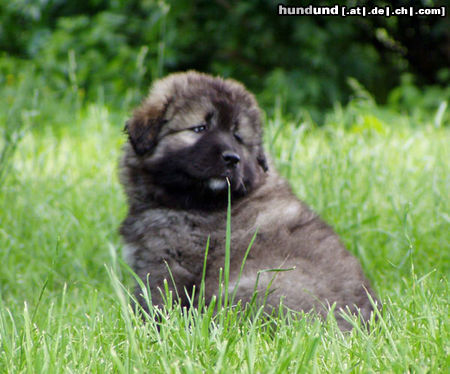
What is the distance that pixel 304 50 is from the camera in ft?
22.3

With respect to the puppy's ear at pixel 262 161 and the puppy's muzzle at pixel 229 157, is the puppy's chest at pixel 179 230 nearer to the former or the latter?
the puppy's muzzle at pixel 229 157

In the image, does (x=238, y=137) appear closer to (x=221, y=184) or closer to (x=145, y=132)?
(x=221, y=184)

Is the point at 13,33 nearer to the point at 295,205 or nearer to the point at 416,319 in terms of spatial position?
the point at 295,205

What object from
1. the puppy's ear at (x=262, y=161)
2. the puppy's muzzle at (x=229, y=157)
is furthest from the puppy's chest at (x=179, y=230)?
the puppy's ear at (x=262, y=161)

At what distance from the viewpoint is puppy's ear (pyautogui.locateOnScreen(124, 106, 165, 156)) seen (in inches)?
108

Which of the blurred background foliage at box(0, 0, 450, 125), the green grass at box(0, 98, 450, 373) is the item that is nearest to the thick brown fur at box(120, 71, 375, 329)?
the green grass at box(0, 98, 450, 373)

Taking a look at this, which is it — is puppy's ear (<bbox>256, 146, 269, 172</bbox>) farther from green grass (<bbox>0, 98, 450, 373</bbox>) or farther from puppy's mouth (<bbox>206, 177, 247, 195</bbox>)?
green grass (<bbox>0, 98, 450, 373</bbox>)

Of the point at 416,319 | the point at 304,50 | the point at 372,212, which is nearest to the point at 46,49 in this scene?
the point at 304,50

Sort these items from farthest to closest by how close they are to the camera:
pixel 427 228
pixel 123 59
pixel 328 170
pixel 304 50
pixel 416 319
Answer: pixel 123 59 → pixel 304 50 → pixel 328 170 → pixel 427 228 → pixel 416 319

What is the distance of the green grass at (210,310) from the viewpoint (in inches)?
67.9

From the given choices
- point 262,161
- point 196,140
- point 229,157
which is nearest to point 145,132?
point 196,140

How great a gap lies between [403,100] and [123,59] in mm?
3411

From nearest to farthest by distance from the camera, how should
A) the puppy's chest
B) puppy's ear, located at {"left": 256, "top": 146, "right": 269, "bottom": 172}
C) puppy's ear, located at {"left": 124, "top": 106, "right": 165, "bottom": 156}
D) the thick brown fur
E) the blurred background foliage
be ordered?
the thick brown fur < the puppy's chest < puppy's ear, located at {"left": 124, "top": 106, "right": 165, "bottom": 156} < puppy's ear, located at {"left": 256, "top": 146, "right": 269, "bottom": 172} < the blurred background foliage

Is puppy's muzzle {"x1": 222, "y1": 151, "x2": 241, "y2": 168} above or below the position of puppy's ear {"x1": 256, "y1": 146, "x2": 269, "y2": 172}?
above
